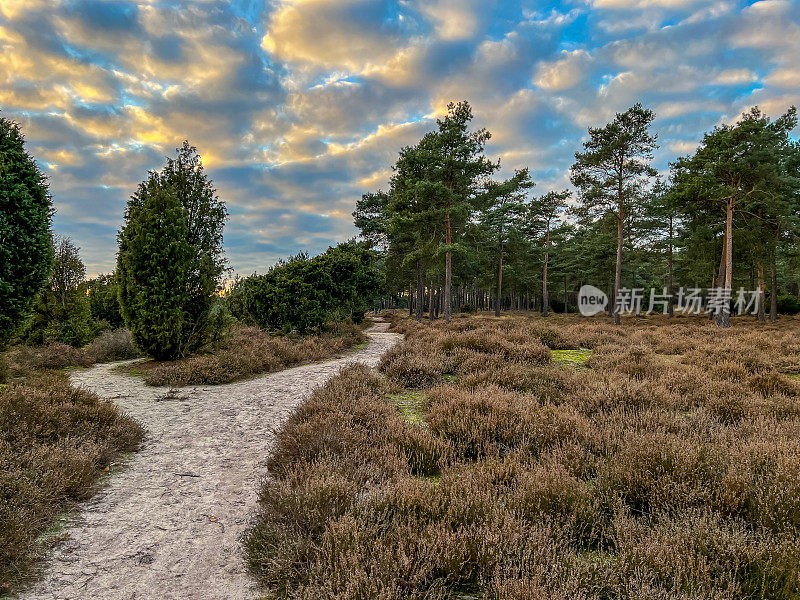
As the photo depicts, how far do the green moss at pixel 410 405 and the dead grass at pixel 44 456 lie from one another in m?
3.88

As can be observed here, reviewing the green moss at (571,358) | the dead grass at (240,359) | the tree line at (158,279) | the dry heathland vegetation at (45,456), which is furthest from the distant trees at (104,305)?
the green moss at (571,358)

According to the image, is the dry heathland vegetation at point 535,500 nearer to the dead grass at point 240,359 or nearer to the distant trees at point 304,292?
the dead grass at point 240,359

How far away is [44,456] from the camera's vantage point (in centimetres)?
388

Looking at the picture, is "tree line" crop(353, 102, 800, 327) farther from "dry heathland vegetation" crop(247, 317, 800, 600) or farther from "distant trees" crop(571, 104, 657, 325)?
"dry heathland vegetation" crop(247, 317, 800, 600)

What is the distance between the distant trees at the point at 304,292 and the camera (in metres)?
16.2

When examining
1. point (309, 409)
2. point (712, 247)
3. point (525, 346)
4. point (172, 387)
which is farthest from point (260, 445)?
point (712, 247)

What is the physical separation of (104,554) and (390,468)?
2.46 metres

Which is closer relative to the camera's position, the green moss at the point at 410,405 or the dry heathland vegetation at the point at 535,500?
the dry heathland vegetation at the point at 535,500

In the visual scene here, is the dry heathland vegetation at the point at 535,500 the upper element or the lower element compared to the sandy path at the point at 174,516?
upper

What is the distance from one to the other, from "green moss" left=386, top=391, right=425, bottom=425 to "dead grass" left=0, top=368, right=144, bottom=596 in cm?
388

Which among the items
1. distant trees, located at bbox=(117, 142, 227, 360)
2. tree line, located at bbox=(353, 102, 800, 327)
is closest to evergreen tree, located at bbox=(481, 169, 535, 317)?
tree line, located at bbox=(353, 102, 800, 327)

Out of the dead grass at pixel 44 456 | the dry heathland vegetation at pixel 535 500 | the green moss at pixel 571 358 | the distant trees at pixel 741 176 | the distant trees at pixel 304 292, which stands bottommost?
the dead grass at pixel 44 456

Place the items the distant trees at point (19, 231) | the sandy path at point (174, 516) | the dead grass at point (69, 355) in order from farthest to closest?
the dead grass at point (69, 355)
the distant trees at point (19, 231)
the sandy path at point (174, 516)

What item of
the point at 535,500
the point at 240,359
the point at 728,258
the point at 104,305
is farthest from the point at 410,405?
the point at 728,258
